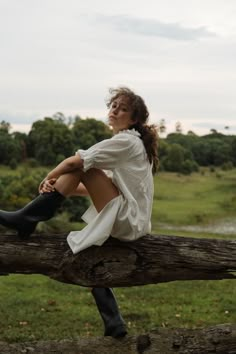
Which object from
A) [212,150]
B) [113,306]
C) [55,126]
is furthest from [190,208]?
[113,306]

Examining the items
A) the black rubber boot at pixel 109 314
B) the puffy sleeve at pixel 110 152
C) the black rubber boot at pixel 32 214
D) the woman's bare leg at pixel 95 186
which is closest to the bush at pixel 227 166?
the black rubber boot at pixel 109 314

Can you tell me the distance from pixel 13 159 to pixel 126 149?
34514 millimetres

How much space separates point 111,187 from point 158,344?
57.9 inches

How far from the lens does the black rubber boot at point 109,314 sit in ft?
17.7

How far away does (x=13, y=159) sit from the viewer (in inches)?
1539

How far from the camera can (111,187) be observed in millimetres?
5273

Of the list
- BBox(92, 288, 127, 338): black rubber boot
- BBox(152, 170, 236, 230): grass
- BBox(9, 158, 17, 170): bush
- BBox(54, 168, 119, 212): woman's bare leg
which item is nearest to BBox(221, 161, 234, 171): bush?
BBox(152, 170, 236, 230): grass

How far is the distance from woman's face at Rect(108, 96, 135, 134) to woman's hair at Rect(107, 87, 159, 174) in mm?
33

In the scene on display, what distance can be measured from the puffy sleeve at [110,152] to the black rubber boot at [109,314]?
1.22 metres

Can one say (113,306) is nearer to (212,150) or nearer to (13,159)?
(13,159)

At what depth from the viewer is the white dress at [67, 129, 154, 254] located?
511 centimetres

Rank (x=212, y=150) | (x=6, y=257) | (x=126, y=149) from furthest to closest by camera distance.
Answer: (x=212, y=150)
(x=126, y=149)
(x=6, y=257)

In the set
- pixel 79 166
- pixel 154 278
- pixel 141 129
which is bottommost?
pixel 154 278

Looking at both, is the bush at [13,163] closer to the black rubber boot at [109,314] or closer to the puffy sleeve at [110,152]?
the black rubber boot at [109,314]
